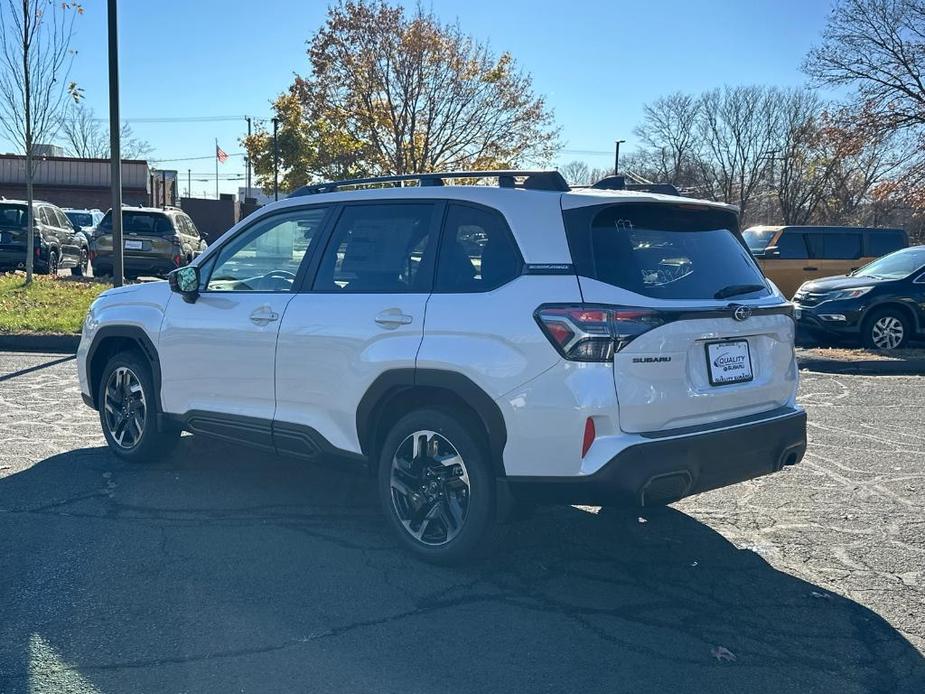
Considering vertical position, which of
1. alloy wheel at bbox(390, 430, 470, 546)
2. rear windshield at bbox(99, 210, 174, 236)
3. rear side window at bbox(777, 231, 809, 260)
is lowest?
alloy wheel at bbox(390, 430, 470, 546)

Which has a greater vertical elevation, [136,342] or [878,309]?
[878,309]

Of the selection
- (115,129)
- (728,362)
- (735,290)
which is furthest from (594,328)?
(115,129)

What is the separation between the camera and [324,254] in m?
5.07

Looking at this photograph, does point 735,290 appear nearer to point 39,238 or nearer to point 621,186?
point 621,186

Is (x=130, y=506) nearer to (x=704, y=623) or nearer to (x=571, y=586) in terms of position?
(x=571, y=586)

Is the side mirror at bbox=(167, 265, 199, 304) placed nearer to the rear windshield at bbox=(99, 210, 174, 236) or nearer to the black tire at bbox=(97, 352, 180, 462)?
the black tire at bbox=(97, 352, 180, 462)

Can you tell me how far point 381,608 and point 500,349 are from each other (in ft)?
4.07

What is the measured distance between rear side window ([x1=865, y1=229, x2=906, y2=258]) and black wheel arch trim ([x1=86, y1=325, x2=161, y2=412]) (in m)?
15.2

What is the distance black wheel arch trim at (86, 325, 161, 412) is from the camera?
590 cm

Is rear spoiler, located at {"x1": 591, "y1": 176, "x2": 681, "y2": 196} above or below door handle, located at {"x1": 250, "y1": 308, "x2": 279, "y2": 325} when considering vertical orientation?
above

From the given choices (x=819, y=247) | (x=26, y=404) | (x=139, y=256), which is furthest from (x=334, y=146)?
(x=26, y=404)

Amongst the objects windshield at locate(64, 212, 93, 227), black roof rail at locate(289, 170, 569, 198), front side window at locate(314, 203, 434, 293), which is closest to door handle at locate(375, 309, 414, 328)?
front side window at locate(314, 203, 434, 293)

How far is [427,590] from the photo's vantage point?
417 centimetres

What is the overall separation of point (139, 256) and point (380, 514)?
16.1 meters
